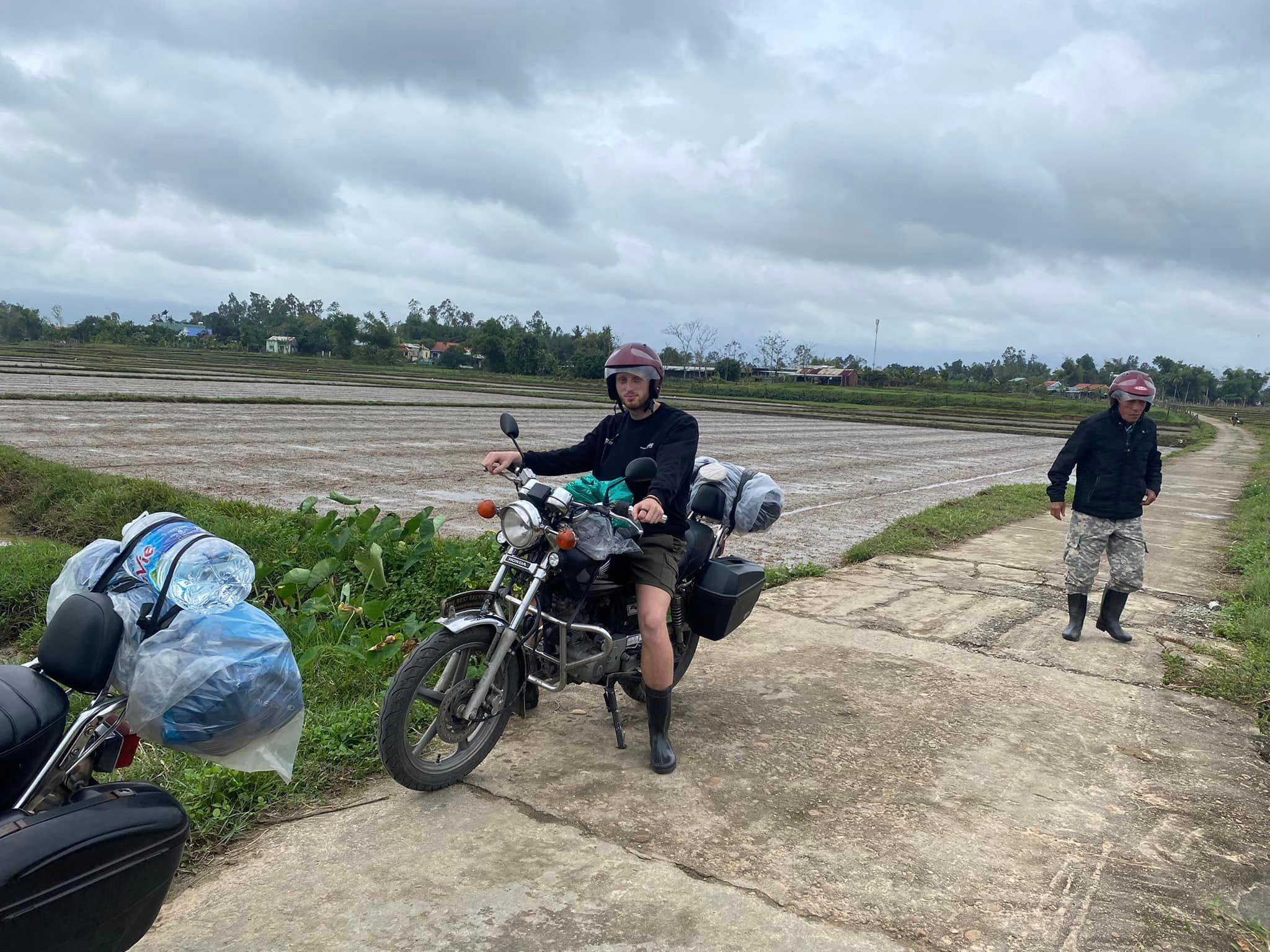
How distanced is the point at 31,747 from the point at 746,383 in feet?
286

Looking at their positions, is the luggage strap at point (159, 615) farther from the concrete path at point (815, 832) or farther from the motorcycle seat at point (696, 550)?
the motorcycle seat at point (696, 550)

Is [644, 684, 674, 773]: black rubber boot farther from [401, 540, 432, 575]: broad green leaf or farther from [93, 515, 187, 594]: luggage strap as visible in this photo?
[401, 540, 432, 575]: broad green leaf

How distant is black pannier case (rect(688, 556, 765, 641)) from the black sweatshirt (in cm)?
42

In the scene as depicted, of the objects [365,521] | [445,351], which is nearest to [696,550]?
[365,521]

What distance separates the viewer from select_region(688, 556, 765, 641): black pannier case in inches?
169

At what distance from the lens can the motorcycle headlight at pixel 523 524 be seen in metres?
3.36

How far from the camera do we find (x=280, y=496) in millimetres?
10438

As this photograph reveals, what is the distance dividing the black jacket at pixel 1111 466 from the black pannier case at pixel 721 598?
9.22 feet

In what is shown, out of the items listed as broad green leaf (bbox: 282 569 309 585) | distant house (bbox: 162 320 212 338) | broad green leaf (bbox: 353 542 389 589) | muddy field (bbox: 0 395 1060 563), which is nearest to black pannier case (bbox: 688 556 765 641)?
broad green leaf (bbox: 353 542 389 589)

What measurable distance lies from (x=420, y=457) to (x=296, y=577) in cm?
1045

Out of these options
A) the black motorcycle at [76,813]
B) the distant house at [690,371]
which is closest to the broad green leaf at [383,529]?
the black motorcycle at [76,813]

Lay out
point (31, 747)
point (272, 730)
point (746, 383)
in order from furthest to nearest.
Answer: point (746, 383) → point (272, 730) → point (31, 747)

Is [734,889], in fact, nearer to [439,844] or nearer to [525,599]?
[439,844]

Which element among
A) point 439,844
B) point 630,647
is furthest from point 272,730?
point 630,647
